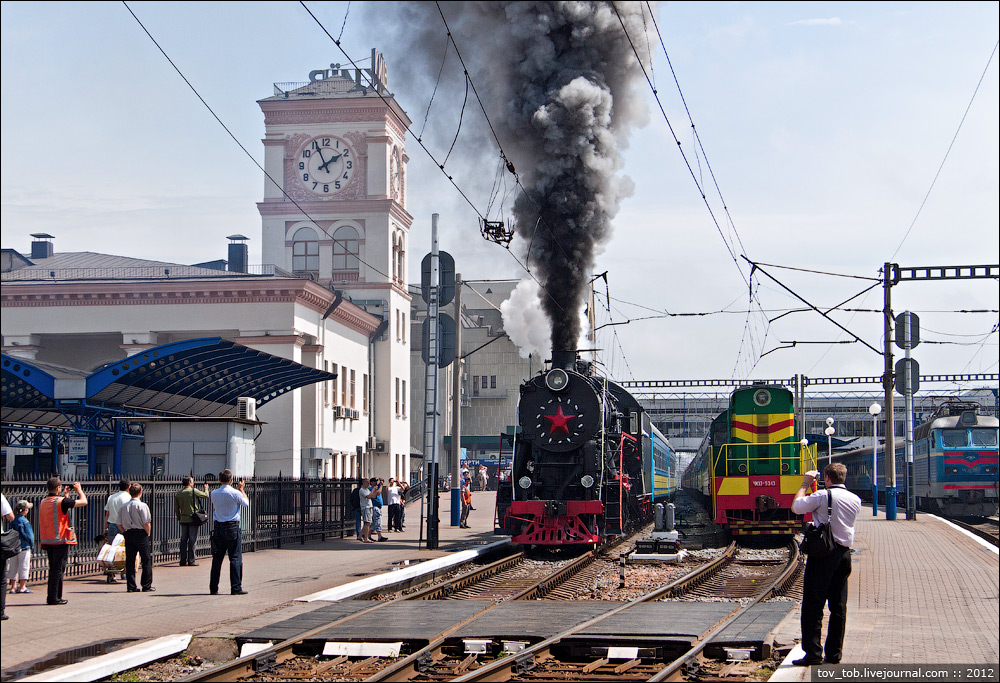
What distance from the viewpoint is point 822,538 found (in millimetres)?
8273

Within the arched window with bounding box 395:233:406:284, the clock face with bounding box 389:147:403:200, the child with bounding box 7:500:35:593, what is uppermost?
the clock face with bounding box 389:147:403:200

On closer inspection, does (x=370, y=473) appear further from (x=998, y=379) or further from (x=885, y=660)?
(x=885, y=660)

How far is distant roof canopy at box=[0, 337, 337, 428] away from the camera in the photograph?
754 inches

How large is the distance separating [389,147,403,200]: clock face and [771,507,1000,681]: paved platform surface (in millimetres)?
39956

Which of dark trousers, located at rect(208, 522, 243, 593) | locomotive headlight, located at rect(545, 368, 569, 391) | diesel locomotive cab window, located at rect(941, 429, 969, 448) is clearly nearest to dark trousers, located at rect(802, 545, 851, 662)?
dark trousers, located at rect(208, 522, 243, 593)

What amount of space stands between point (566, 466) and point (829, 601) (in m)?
11.6

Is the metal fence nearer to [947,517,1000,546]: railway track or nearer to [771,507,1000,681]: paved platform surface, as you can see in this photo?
[771,507,1000,681]: paved platform surface

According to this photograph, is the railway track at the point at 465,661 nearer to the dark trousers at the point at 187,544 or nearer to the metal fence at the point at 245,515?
the metal fence at the point at 245,515

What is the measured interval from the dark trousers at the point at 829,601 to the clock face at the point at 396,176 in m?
48.9

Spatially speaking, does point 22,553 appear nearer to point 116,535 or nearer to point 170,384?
point 116,535

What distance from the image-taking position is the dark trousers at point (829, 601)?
8266mm

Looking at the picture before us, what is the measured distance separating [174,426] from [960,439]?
22493 millimetres

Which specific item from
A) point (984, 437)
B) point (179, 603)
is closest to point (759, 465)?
point (984, 437)

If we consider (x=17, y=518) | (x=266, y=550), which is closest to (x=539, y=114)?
(x=266, y=550)
